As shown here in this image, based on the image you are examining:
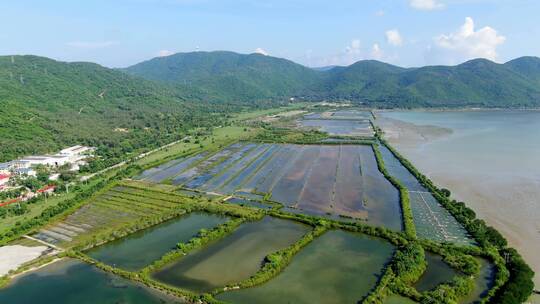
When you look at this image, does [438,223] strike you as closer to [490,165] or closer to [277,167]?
[490,165]

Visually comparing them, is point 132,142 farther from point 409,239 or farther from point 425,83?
point 425,83

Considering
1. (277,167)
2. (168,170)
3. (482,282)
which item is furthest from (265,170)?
(482,282)

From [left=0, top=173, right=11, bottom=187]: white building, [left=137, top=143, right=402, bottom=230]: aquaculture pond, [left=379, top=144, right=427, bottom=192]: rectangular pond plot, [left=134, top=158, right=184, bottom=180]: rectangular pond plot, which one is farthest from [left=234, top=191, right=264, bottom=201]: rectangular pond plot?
[left=0, top=173, right=11, bottom=187]: white building

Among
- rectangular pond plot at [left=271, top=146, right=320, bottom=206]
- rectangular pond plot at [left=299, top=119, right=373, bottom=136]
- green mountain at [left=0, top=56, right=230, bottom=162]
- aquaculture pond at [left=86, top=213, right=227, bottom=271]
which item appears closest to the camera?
aquaculture pond at [left=86, top=213, right=227, bottom=271]

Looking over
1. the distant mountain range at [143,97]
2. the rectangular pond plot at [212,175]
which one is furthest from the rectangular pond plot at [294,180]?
the distant mountain range at [143,97]

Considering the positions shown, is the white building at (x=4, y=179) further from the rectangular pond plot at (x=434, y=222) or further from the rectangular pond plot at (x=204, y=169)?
the rectangular pond plot at (x=434, y=222)

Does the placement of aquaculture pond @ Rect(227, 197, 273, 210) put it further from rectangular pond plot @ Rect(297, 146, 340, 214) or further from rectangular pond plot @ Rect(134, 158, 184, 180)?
rectangular pond plot @ Rect(134, 158, 184, 180)

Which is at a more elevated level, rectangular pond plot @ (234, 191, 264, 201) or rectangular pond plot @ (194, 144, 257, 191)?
rectangular pond plot @ (194, 144, 257, 191)
